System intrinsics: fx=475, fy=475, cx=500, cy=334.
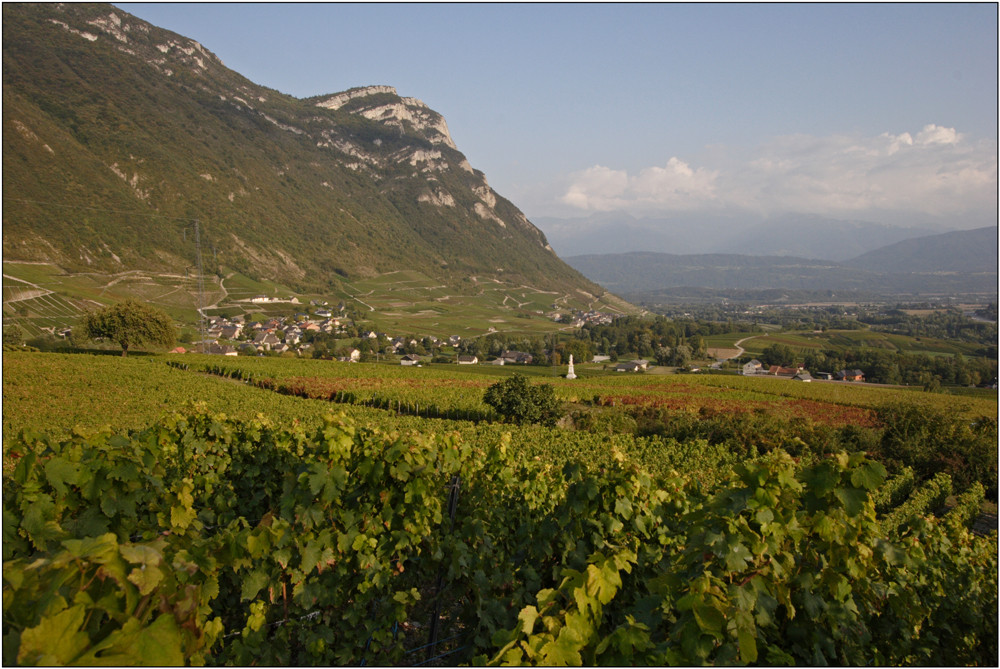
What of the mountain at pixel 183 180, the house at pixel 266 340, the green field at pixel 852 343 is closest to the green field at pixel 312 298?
the mountain at pixel 183 180

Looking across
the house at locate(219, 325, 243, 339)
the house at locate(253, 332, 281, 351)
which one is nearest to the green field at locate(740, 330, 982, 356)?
the house at locate(253, 332, 281, 351)

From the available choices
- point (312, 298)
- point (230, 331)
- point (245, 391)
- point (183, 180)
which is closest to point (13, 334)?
point (230, 331)

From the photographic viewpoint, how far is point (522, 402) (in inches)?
1083

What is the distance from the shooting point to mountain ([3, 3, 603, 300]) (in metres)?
85.8

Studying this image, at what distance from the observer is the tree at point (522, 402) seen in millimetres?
27609

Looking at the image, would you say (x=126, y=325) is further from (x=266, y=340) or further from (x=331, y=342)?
(x=331, y=342)

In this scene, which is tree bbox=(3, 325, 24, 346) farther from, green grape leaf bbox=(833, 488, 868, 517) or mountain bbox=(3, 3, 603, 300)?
green grape leaf bbox=(833, 488, 868, 517)

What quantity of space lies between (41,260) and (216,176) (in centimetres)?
6111

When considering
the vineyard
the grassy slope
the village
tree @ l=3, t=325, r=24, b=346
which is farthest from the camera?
the village

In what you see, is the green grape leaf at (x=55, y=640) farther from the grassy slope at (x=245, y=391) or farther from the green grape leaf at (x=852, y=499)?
the grassy slope at (x=245, y=391)

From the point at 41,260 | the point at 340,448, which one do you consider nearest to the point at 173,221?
the point at 41,260

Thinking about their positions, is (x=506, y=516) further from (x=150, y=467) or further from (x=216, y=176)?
(x=216, y=176)

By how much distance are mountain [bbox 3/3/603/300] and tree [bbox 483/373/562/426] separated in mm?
84503

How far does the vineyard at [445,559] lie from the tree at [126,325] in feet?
132
